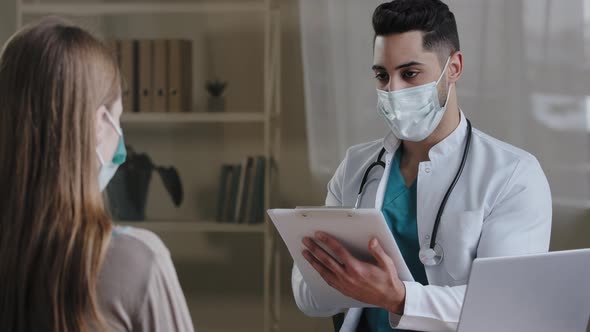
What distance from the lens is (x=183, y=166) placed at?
3.63m

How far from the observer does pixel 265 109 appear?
3.24 m

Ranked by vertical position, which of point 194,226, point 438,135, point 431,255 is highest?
point 438,135

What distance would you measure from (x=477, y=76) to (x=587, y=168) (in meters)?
0.50

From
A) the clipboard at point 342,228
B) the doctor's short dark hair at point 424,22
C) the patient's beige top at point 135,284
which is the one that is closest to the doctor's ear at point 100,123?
the patient's beige top at point 135,284

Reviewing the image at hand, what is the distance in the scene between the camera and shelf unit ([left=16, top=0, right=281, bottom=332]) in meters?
3.24

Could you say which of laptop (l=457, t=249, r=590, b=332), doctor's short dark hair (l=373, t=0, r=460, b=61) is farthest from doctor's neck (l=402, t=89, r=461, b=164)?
laptop (l=457, t=249, r=590, b=332)

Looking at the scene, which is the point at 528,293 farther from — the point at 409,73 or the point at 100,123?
the point at 100,123

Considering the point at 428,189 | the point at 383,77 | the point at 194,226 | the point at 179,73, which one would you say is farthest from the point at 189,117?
the point at 428,189

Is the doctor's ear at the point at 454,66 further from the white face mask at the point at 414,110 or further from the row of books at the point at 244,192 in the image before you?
the row of books at the point at 244,192

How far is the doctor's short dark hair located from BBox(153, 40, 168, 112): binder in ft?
5.26

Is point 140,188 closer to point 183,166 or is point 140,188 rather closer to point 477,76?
point 183,166

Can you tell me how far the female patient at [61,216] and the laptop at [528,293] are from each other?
60 centimetres

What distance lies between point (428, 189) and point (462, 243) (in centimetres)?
16

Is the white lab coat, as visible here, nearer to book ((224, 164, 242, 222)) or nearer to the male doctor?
the male doctor
